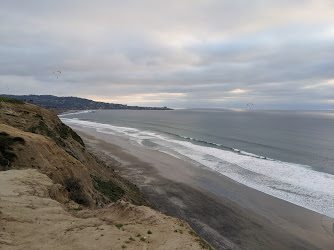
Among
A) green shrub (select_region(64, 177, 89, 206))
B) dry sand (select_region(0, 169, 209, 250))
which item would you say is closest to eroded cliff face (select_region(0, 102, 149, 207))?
green shrub (select_region(64, 177, 89, 206))

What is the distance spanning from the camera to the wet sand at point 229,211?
17516 millimetres

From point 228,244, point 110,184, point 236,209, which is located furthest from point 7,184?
point 236,209

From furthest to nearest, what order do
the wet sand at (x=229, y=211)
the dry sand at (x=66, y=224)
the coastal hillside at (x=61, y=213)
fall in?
1. the wet sand at (x=229, y=211)
2. the coastal hillside at (x=61, y=213)
3. the dry sand at (x=66, y=224)

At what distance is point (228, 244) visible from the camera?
16656mm

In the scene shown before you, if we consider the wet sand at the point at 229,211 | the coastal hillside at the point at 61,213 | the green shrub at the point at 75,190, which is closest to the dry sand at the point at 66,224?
the coastal hillside at the point at 61,213

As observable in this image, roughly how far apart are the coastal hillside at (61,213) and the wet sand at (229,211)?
7297 millimetres

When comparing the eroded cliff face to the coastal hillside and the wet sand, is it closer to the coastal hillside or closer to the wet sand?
the coastal hillside

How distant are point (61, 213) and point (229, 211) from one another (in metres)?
16.6

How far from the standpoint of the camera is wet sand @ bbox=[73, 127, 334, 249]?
690 inches

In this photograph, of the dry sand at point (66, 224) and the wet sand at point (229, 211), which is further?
the wet sand at point (229, 211)

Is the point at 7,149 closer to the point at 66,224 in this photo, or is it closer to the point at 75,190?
the point at 75,190

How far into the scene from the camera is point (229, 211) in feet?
71.6

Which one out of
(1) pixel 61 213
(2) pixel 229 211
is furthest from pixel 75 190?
(2) pixel 229 211

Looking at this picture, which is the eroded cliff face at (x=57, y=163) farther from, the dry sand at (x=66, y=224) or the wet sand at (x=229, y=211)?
the wet sand at (x=229, y=211)
